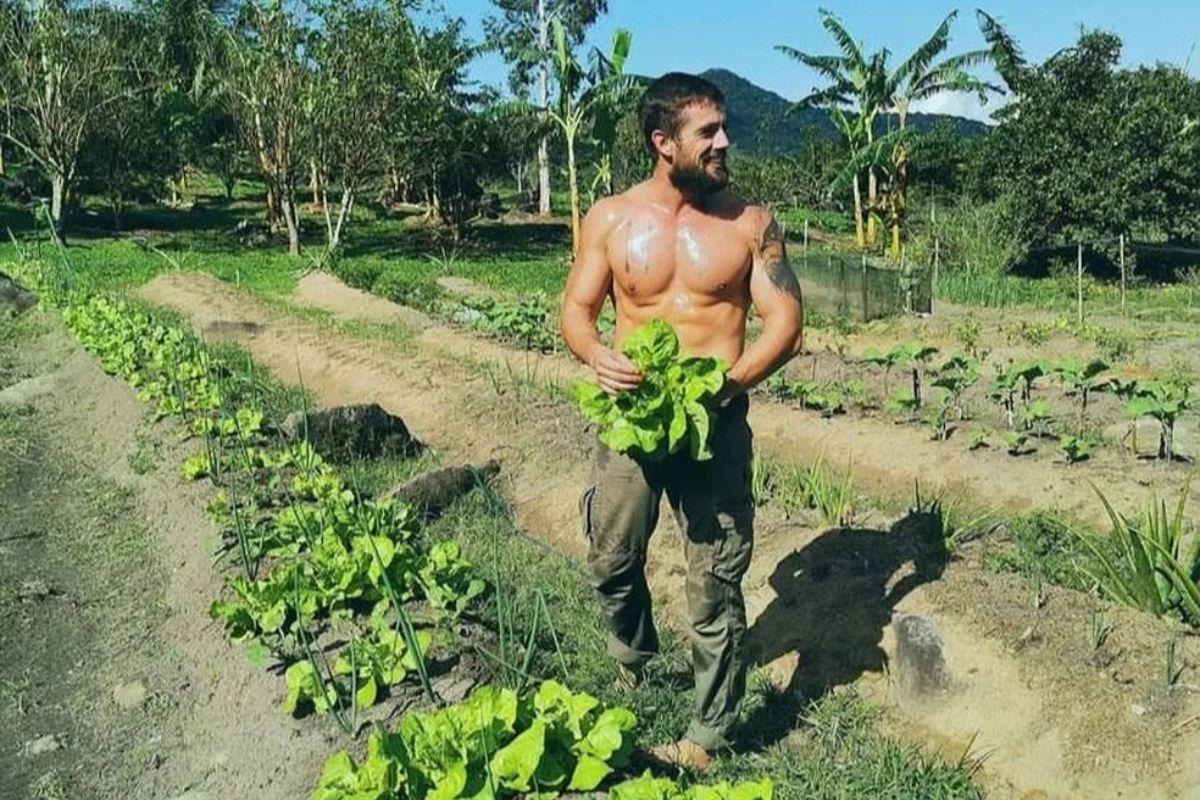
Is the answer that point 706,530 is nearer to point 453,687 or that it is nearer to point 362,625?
point 453,687

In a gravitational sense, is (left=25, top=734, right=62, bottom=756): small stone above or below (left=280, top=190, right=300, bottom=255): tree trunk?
below

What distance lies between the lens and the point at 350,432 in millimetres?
7031

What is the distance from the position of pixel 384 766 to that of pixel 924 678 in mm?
2187

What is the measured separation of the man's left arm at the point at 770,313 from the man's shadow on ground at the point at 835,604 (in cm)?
124

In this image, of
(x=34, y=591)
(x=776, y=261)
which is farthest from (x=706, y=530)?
(x=34, y=591)

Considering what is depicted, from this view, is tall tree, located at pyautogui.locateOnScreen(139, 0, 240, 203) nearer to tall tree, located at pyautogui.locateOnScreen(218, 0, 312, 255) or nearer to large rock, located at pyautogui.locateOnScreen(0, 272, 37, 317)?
tall tree, located at pyautogui.locateOnScreen(218, 0, 312, 255)

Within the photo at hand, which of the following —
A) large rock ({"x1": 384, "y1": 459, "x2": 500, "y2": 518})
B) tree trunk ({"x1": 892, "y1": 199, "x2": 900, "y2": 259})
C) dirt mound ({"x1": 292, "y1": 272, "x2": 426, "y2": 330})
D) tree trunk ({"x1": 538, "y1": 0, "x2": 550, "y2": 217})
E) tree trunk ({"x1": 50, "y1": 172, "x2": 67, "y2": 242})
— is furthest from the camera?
→ tree trunk ({"x1": 538, "y1": 0, "x2": 550, "y2": 217})

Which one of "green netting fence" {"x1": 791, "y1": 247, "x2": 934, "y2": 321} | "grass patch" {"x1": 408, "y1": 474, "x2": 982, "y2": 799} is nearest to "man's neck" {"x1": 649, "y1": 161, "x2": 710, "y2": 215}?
"grass patch" {"x1": 408, "y1": 474, "x2": 982, "y2": 799}

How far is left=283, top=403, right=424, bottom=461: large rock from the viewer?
6895mm

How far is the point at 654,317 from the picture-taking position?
343 centimetres

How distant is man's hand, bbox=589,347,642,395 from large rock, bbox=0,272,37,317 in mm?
12772

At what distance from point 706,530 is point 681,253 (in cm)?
83

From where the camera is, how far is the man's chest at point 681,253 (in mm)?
3400

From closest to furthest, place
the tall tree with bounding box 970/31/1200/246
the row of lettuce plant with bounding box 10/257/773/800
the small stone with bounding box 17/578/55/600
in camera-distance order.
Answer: the row of lettuce plant with bounding box 10/257/773/800, the small stone with bounding box 17/578/55/600, the tall tree with bounding box 970/31/1200/246
